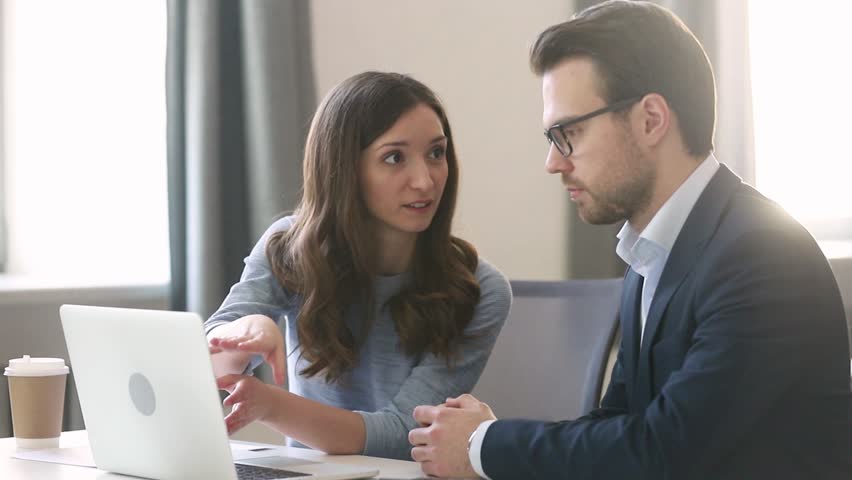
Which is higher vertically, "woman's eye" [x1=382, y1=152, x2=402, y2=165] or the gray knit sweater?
"woman's eye" [x1=382, y1=152, x2=402, y2=165]

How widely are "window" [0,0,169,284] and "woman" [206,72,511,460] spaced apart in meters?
0.92

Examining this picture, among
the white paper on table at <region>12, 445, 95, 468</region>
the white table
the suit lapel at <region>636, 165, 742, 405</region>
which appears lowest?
the white paper on table at <region>12, 445, 95, 468</region>

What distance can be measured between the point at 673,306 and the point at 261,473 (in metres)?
0.57

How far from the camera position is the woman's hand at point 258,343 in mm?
1586

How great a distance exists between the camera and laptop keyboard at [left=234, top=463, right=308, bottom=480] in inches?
54.5

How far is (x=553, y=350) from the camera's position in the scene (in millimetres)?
2090

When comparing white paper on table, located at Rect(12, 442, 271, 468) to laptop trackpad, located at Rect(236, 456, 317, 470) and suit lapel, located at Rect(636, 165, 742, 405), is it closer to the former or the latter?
laptop trackpad, located at Rect(236, 456, 317, 470)

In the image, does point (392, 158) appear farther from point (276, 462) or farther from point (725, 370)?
point (725, 370)

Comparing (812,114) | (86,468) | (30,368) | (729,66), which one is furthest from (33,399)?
(812,114)

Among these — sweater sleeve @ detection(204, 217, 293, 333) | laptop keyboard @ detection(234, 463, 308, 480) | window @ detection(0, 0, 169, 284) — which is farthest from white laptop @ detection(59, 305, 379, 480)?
window @ detection(0, 0, 169, 284)

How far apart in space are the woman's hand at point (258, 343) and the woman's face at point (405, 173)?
42 cm

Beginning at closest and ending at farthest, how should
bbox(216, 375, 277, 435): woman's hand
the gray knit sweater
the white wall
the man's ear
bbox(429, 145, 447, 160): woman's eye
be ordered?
the man's ear < bbox(216, 375, 277, 435): woman's hand < the gray knit sweater < bbox(429, 145, 447, 160): woman's eye < the white wall

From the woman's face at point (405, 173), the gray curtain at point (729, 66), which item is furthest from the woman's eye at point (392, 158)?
the gray curtain at point (729, 66)

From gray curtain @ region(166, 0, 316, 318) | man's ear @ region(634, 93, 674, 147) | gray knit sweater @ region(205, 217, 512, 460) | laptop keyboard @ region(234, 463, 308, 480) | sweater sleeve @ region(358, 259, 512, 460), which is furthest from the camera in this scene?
gray curtain @ region(166, 0, 316, 318)
